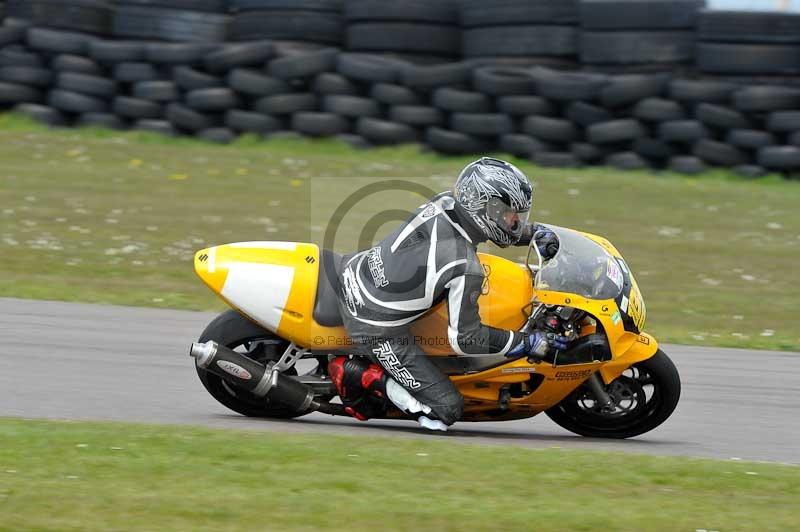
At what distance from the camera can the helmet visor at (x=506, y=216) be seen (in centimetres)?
580

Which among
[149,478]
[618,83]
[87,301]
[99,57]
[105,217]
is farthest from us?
[99,57]

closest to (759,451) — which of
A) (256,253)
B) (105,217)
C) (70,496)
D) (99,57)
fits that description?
(256,253)

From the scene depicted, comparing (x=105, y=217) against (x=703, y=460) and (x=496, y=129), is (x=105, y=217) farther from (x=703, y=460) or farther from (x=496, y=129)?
(x=703, y=460)

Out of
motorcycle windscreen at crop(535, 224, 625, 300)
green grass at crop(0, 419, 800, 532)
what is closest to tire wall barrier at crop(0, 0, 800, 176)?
motorcycle windscreen at crop(535, 224, 625, 300)

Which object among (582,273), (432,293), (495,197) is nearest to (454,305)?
(432,293)

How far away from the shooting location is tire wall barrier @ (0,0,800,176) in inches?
557

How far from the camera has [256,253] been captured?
621 centimetres

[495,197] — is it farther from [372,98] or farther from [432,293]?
[372,98]

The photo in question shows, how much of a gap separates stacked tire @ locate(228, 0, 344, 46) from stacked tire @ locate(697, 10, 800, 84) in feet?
15.6

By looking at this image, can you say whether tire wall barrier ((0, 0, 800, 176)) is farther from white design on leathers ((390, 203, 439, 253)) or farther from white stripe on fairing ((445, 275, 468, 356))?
white stripe on fairing ((445, 275, 468, 356))

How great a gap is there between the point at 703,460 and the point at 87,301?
18.4 ft

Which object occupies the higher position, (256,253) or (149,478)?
(256,253)

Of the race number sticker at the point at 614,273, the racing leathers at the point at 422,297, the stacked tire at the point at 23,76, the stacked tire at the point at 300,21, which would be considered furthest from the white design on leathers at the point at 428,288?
the stacked tire at the point at 23,76

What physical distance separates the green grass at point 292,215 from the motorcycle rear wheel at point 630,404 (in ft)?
6.11
